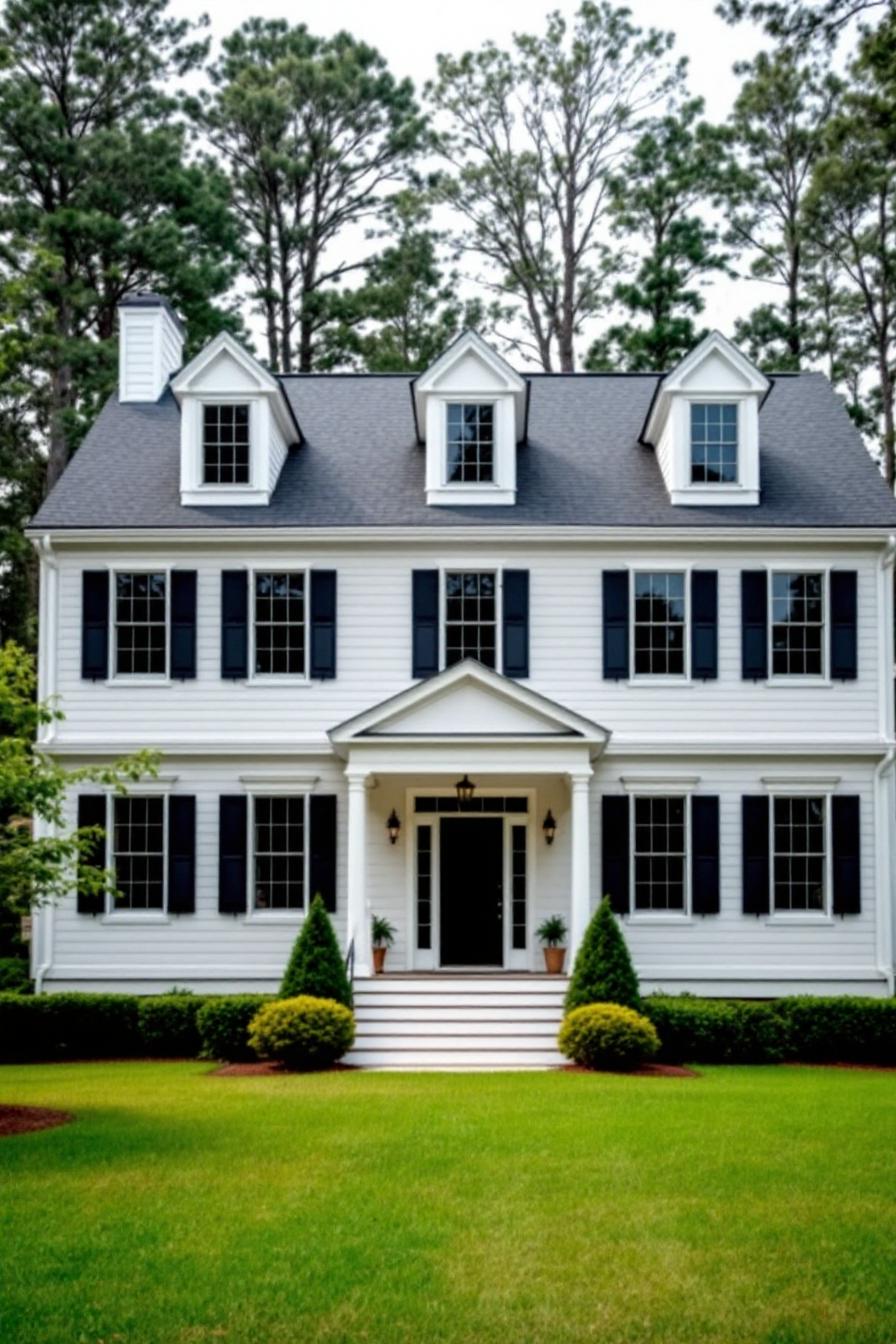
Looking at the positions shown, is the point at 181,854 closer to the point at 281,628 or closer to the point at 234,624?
the point at 234,624

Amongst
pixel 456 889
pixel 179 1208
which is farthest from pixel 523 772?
pixel 179 1208

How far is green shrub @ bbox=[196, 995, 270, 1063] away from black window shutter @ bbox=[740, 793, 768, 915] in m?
7.27

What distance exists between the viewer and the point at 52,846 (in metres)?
14.9

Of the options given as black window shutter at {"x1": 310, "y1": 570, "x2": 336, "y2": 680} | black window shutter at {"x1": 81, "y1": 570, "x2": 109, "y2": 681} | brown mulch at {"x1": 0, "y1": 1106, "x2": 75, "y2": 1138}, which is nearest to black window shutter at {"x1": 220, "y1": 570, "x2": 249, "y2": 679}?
black window shutter at {"x1": 310, "y1": 570, "x2": 336, "y2": 680}

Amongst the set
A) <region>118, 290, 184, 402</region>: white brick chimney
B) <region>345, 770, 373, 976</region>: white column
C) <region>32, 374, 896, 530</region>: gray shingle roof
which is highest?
<region>118, 290, 184, 402</region>: white brick chimney

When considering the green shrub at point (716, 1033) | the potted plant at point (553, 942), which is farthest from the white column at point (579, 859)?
the green shrub at point (716, 1033)

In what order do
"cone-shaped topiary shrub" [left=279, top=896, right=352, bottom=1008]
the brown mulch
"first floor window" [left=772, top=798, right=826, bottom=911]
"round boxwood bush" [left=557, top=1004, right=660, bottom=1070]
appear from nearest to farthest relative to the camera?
the brown mulch < "round boxwood bush" [left=557, top=1004, right=660, bottom=1070] < "cone-shaped topiary shrub" [left=279, top=896, right=352, bottom=1008] < "first floor window" [left=772, top=798, right=826, bottom=911]

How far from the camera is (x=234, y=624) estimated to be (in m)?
23.8

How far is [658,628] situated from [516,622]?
2.09m

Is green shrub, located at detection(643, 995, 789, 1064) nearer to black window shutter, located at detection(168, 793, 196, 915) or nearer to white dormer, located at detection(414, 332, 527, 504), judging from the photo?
black window shutter, located at detection(168, 793, 196, 915)

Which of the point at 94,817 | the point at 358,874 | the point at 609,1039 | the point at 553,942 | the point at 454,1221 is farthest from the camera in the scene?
the point at 94,817

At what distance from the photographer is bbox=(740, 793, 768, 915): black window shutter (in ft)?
A: 76.8

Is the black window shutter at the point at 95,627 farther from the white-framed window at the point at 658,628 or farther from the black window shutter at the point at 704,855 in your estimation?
the black window shutter at the point at 704,855

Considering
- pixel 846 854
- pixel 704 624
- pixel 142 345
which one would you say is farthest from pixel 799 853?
pixel 142 345
